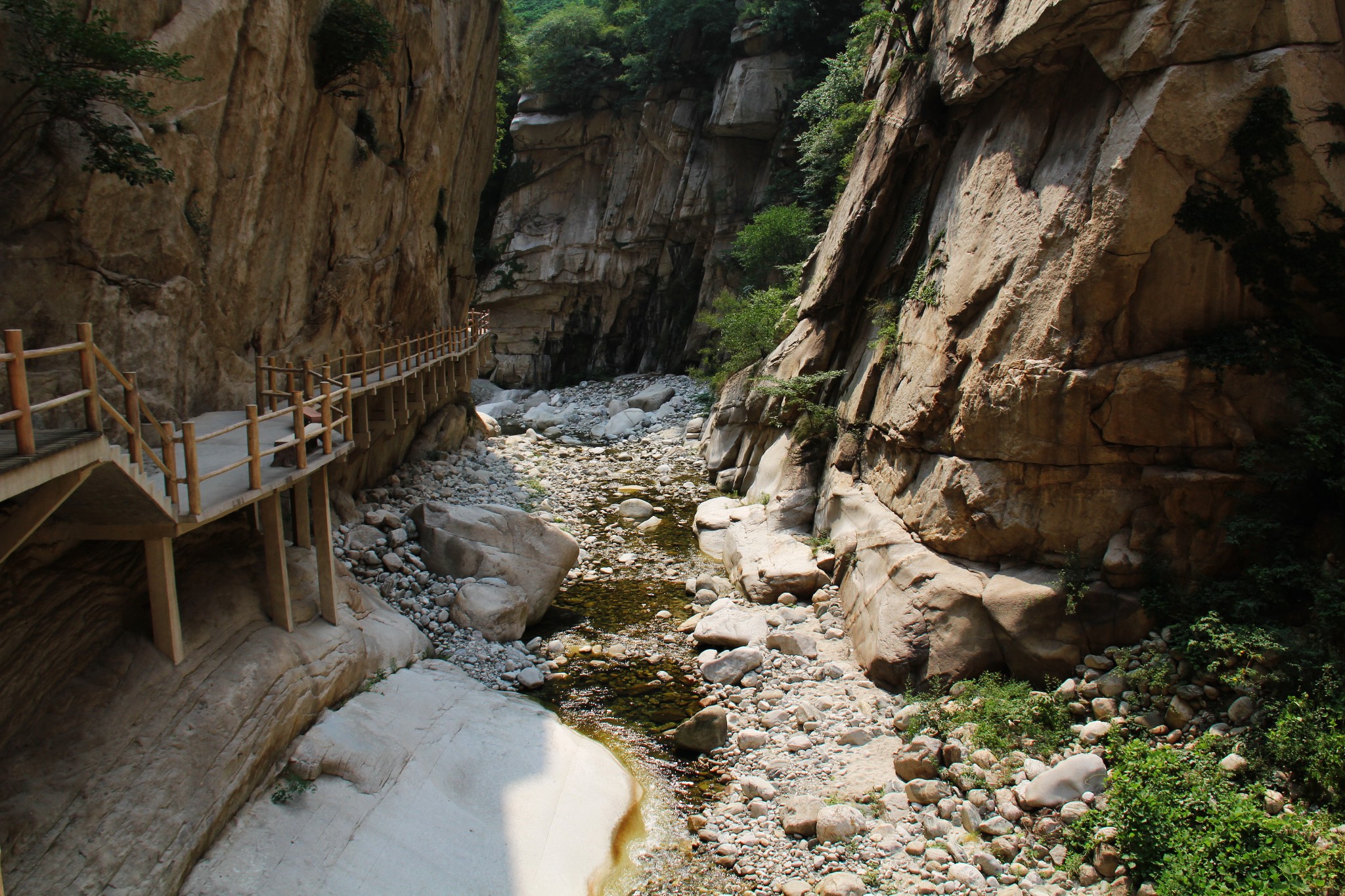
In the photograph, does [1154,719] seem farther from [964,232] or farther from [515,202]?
[515,202]

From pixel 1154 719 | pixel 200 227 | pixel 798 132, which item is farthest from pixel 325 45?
pixel 798 132

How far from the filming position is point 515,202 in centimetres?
4106

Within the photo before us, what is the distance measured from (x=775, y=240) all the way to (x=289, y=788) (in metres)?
25.7

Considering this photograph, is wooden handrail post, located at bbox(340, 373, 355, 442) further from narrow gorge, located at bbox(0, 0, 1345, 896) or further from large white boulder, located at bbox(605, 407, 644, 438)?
large white boulder, located at bbox(605, 407, 644, 438)

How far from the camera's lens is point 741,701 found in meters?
11.2

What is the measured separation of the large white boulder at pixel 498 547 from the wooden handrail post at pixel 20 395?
854 cm

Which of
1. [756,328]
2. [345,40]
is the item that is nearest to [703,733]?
[345,40]

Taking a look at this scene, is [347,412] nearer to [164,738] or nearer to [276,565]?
[276,565]

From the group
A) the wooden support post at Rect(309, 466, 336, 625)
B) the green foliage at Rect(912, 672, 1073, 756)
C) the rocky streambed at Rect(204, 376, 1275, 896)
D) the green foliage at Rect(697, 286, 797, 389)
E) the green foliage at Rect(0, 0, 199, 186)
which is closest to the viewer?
the green foliage at Rect(0, 0, 199, 186)

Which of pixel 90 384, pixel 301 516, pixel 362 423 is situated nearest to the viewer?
pixel 90 384

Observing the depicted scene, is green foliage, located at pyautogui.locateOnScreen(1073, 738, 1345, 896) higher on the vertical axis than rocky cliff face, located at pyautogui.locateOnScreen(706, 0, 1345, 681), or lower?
lower

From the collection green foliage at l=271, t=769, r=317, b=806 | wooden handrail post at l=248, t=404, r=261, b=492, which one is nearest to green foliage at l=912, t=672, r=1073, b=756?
green foliage at l=271, t=769, r=317, b=806

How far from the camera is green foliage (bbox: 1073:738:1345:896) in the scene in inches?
249

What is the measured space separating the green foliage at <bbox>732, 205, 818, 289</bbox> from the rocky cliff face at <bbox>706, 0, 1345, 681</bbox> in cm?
1465
